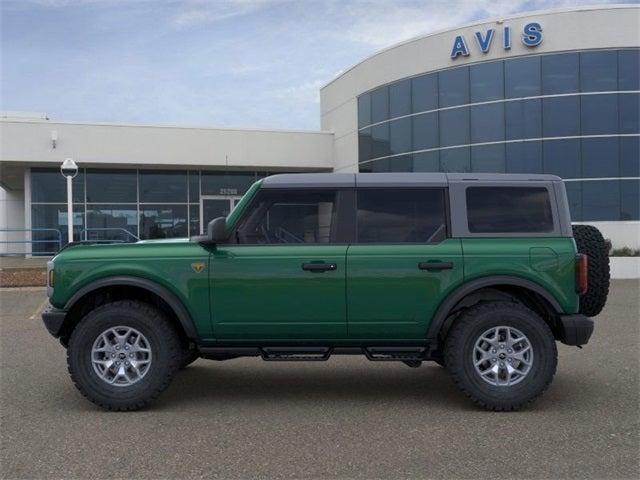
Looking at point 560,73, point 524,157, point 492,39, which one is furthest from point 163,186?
point 560,73

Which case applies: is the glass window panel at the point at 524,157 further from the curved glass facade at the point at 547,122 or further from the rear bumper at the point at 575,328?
the rear bumper at the point at 575,328

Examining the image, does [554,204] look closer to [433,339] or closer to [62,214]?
[433,339]

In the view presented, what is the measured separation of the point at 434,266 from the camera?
5227 mm

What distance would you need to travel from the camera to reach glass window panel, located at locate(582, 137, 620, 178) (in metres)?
19.8

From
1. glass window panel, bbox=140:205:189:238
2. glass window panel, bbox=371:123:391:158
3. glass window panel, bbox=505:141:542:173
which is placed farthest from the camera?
glass window panel, bbox=140:205:189:238

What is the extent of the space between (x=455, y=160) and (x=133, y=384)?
18.1m

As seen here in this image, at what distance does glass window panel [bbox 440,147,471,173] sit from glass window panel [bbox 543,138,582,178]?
2498 mm

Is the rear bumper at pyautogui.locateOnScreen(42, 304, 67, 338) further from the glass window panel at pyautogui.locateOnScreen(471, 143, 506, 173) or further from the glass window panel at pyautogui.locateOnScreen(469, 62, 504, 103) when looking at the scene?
the glass window panel at pyautogui.locateOnScreen(469, 62, 504, 103)

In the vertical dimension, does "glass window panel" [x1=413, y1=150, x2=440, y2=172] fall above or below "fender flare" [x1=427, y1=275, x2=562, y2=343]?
above

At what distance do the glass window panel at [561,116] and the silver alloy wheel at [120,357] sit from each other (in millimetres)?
17989

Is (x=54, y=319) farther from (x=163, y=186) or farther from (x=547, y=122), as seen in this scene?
(x=163, y=186)

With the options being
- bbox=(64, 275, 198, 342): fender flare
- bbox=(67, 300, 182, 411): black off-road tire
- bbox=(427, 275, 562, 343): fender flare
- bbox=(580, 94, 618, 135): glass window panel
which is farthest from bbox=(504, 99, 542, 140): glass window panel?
bbox=(67, 300, 182, 411): black off-road tire

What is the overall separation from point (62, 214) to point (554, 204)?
2270 cm

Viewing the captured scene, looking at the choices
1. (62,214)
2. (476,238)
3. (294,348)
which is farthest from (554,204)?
(62,214)
